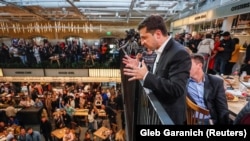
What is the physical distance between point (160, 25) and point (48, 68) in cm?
1190

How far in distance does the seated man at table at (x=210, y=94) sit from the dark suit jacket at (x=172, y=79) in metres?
0.66

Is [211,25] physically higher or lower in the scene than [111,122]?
higher

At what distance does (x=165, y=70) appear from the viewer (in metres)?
1.38

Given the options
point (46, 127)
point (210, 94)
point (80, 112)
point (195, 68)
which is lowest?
point (80, 112)

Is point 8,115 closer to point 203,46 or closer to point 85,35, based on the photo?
point 203,46

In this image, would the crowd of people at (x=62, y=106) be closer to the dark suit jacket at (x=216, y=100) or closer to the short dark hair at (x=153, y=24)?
the dark suit jacket at (x=216, y=100)

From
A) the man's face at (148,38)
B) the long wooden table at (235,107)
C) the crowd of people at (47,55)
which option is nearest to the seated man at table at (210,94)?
the long wooden table at (235,107)

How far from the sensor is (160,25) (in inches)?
54.5

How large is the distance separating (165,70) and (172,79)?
0.36 ft

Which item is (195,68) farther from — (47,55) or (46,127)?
(47,55)

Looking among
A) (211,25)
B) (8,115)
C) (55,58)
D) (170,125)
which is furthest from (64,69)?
(170,125)

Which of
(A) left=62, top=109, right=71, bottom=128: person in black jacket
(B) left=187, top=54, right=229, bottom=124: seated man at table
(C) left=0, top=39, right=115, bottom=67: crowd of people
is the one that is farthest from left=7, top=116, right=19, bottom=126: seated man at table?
(B) left=187, top=54, right=229, bottom=124: seated man at table

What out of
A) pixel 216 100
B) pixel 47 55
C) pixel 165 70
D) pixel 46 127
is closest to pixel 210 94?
pixel 216 100

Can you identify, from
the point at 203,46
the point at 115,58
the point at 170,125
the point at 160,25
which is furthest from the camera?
the point at 115,58
